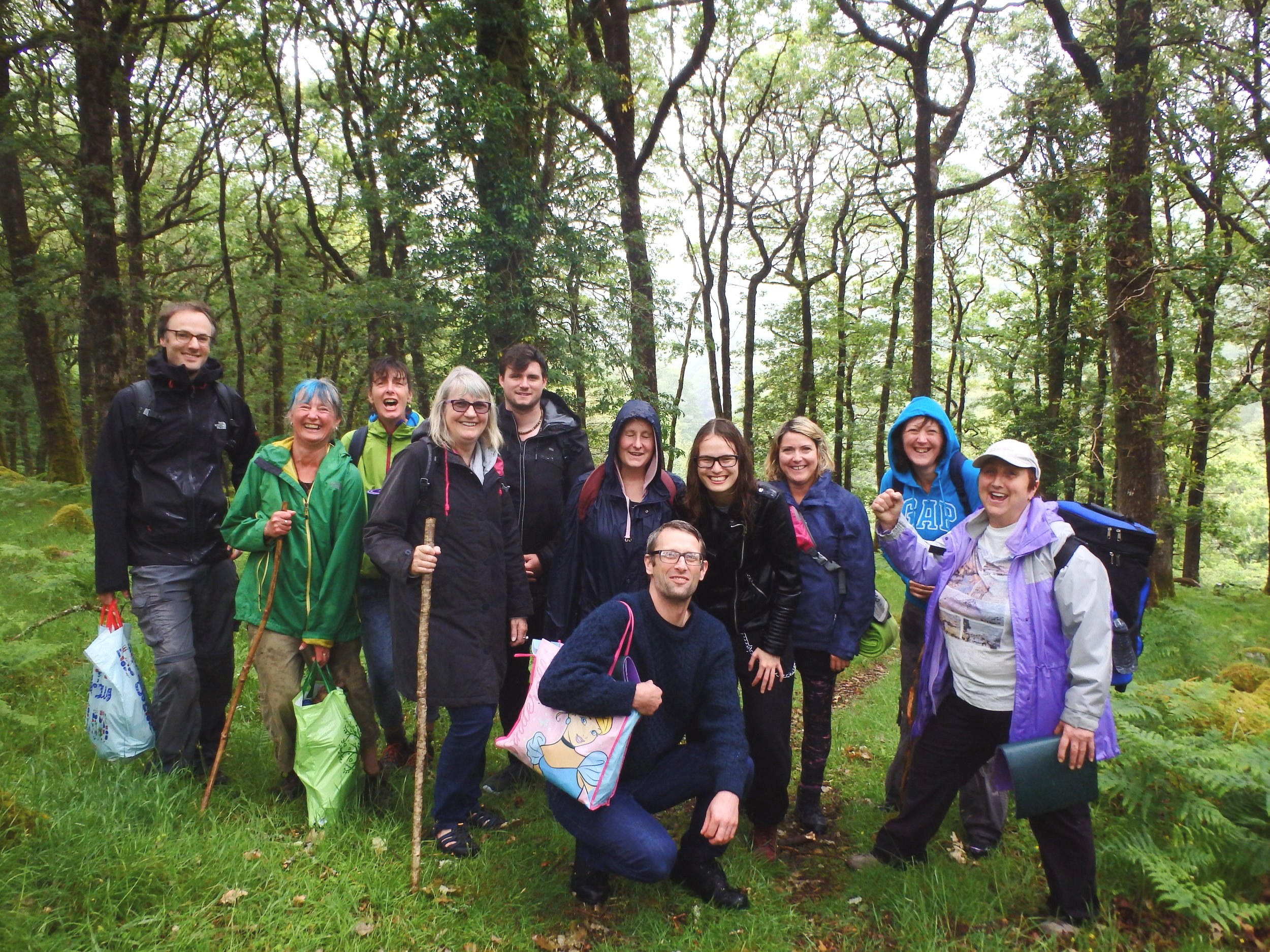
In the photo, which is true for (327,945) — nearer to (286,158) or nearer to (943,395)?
(286,158)

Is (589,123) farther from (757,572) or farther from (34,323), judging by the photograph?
(34,323)

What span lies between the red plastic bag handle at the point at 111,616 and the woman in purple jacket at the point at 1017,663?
3923 millimetres

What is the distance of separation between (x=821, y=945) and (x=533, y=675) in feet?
5.89

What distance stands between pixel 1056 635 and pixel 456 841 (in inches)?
119

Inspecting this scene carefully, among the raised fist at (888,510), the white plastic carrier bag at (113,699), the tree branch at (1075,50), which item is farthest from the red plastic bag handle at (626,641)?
the tree branch at (1075,50)

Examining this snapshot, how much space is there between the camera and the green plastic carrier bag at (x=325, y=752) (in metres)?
3.65

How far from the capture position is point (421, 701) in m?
3.42

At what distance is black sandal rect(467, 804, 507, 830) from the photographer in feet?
12.8

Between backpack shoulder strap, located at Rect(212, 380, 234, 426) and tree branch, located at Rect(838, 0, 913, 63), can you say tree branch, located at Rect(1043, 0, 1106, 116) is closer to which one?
tree branch, located at Rect(838, 0, 913, 63)

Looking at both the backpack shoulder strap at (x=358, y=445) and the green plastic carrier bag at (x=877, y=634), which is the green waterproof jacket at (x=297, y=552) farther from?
the green plastic carrier bag at (x=877, y=634)

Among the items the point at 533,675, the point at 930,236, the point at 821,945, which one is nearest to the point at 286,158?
the point at 930,236

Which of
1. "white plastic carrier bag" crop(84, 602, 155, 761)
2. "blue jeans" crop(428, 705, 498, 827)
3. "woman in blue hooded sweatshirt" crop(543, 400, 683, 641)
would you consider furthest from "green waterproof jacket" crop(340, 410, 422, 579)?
"blue jeans" crop(428, 705, 498, 827)

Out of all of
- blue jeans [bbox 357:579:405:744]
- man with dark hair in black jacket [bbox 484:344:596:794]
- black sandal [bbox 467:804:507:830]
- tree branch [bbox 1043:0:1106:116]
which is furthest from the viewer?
tree branch [bbox 1043:0:1106:116]

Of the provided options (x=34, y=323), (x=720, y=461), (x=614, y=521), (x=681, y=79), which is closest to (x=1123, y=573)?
(x=720, y=461)
